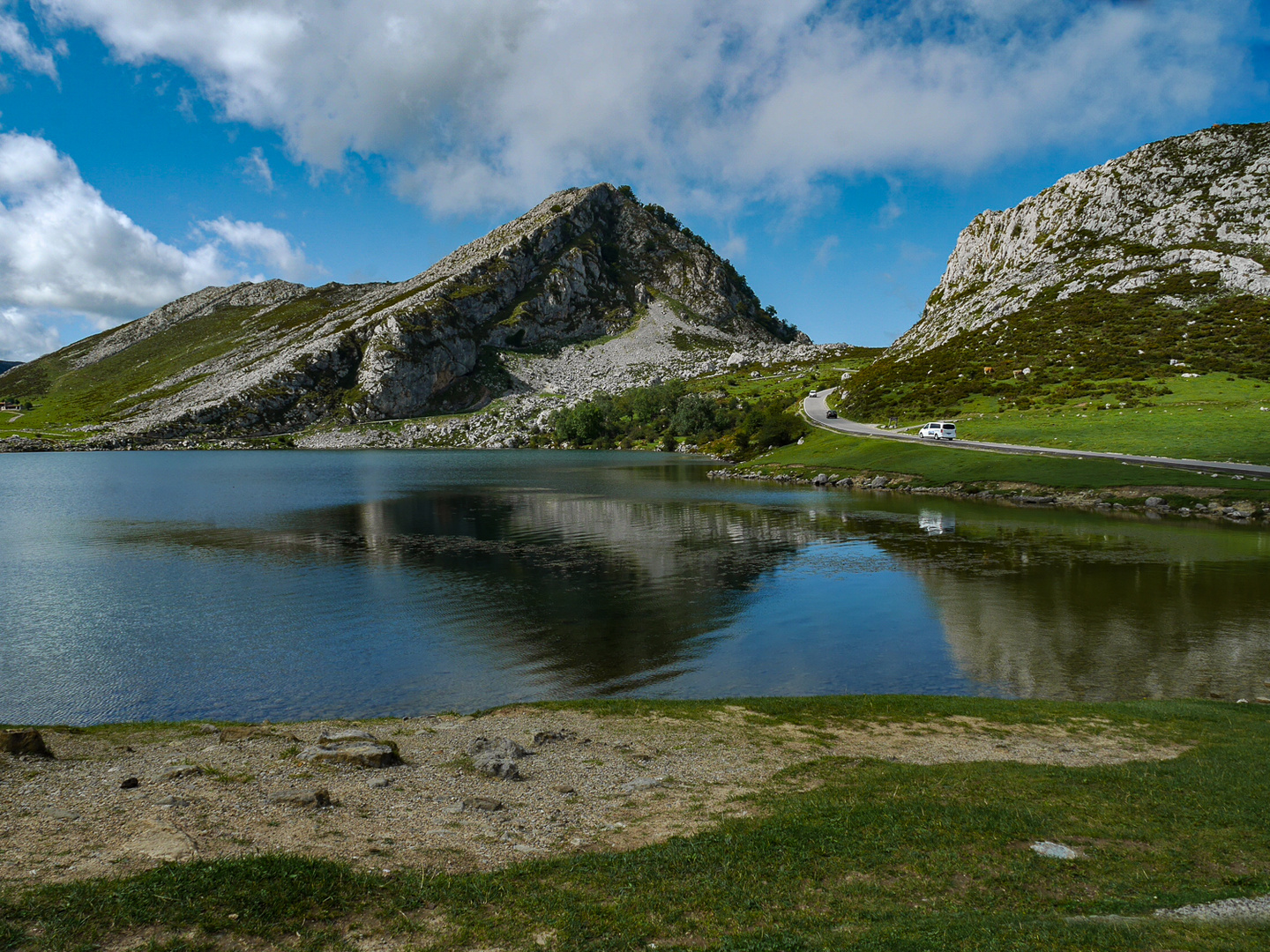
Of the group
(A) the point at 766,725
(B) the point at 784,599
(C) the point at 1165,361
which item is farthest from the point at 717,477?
(A) the point at 766,725

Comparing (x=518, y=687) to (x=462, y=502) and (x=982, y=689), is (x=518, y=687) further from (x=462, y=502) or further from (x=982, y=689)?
(x=462, y=502)

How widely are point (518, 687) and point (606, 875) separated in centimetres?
1365

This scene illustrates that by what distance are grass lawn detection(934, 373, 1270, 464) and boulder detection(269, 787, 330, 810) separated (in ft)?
281

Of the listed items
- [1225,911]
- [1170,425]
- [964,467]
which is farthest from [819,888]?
[1170,425]

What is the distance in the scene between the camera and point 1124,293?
483 feet

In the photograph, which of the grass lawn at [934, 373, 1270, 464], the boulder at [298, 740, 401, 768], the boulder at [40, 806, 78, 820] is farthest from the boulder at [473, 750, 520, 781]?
the grass lawn at [934, 373, 1270, 464]

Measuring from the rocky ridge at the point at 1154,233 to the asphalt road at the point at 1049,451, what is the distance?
6881cm

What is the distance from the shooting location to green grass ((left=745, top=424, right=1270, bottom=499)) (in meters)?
63.5

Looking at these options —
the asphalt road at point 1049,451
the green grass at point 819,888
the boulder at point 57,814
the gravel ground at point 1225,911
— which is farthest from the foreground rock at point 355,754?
the asphalt road at point 1049,451

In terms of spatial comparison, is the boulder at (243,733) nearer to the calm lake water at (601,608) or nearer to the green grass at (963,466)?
the calm lake water at (601,608)

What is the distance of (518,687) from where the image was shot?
2380 centimetres

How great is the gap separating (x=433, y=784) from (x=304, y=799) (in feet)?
8.28

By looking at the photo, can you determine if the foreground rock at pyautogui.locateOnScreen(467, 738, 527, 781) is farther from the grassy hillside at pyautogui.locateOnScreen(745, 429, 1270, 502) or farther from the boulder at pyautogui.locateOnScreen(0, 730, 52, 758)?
the grassy hillside at pyautogui.locateOnScreen(745, 429, 1270, 502)

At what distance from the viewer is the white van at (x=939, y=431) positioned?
99.4 metres
